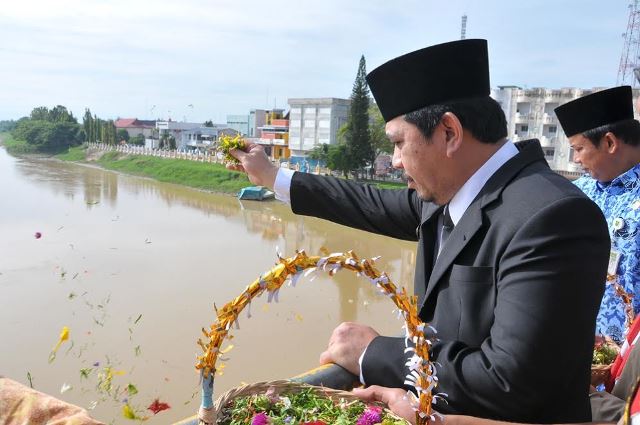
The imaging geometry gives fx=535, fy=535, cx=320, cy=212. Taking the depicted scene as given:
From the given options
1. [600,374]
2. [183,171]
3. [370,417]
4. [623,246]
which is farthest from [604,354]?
[183,171]

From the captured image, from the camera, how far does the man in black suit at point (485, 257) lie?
3.33 ft

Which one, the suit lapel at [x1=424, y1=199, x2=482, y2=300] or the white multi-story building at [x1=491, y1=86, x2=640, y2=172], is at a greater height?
the white multi-story building at [x1=491, y1=86, x2=640, y2=172]

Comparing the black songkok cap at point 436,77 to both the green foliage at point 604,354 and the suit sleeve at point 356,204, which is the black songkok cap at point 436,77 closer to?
the suit sleeve at point 356,204

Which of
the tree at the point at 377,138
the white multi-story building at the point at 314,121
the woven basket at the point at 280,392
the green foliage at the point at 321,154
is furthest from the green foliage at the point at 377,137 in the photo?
the woven basket at the point at 280,392

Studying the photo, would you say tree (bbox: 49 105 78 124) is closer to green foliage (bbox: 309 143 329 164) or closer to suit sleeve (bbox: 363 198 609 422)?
green foliage (bbox: 309 143 329 164)

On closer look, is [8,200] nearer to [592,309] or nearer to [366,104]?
[366,104]

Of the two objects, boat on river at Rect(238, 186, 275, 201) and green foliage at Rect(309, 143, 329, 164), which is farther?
green foliage at Rect(309, 143, 329, 164)

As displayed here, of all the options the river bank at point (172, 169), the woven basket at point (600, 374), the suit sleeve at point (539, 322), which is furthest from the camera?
the river bank at point (172, 169)

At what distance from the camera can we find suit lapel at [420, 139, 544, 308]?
47.8 inches

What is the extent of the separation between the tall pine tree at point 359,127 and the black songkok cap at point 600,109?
896 inches

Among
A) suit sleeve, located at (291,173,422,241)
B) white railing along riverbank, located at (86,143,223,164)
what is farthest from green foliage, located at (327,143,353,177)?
suit sleeve, located at (291,173,422,241)

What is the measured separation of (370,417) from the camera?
111cm

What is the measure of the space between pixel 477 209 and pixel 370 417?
516 millimetres

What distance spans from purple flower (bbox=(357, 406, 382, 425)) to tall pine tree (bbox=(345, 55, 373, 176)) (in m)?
24.2
